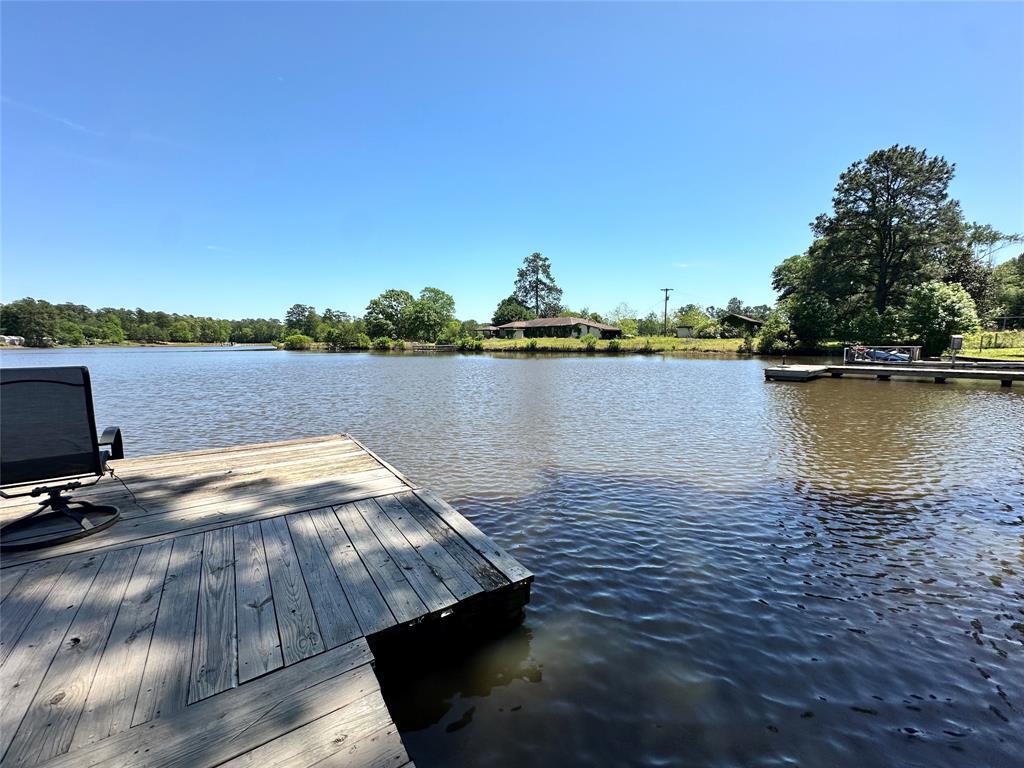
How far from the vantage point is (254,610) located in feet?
9.46

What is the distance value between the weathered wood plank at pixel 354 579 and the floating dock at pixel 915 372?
24945 mm

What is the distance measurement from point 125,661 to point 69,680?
21 cm

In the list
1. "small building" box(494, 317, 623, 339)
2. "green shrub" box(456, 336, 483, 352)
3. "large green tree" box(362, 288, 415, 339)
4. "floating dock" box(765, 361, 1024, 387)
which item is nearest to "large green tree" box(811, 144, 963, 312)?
"floating dock" box(765, 361, 1024, 387)

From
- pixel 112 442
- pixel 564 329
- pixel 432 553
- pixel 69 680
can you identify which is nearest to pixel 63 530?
pixel 112 442

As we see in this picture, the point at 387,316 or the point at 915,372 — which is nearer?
the point at 915,372

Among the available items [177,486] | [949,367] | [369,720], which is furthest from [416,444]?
[949,367]

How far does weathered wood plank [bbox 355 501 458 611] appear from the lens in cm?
309

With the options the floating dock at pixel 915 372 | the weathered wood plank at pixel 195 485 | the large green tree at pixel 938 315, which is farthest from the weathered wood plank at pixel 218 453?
the large green tree at pixel 938 315

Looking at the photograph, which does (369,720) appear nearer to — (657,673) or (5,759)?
(5,759)

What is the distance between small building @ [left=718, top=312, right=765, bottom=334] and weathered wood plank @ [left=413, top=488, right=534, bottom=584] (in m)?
64.1

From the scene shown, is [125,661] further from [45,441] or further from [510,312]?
Result: [510,312]

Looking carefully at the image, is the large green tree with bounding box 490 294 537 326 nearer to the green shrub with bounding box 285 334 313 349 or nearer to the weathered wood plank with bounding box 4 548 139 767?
the green shrub with bounding box 285 334 313 349

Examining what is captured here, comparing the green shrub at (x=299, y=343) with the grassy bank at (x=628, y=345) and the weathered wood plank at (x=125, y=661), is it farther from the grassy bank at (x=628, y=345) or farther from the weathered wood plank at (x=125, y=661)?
the weathered wood plank at (x=125, y=661)

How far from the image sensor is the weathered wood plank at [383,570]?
296cm
